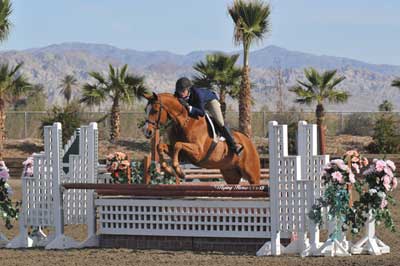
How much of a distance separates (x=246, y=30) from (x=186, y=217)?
1970cm

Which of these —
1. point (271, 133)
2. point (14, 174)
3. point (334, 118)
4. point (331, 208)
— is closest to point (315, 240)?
point (331, 208)

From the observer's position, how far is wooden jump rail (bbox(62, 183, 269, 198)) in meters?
11.8

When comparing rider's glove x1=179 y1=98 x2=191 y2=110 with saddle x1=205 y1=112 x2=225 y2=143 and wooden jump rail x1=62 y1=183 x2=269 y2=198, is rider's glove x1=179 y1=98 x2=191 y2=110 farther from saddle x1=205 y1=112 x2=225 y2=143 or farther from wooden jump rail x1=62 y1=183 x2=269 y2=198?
wooden jump rail x1=62 y1=183 x2=269 y2=198

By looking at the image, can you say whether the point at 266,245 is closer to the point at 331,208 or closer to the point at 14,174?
the point at 331,208

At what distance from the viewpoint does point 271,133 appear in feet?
38.4

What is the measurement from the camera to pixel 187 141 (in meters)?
12.8

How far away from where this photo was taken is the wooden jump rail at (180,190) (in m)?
11.8

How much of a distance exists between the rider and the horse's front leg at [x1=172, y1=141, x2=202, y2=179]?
43 cm

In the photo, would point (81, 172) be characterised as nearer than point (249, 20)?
Yes

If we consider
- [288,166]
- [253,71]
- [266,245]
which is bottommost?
[266,245]

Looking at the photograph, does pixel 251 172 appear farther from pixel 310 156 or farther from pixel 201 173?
pixel 201 173

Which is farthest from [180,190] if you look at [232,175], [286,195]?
[232,175]

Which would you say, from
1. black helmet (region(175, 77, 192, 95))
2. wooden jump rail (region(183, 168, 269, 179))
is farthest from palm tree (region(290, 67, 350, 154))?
black helmet (region(175, 77, 192, 95))

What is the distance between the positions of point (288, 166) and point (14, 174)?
1889 cm
